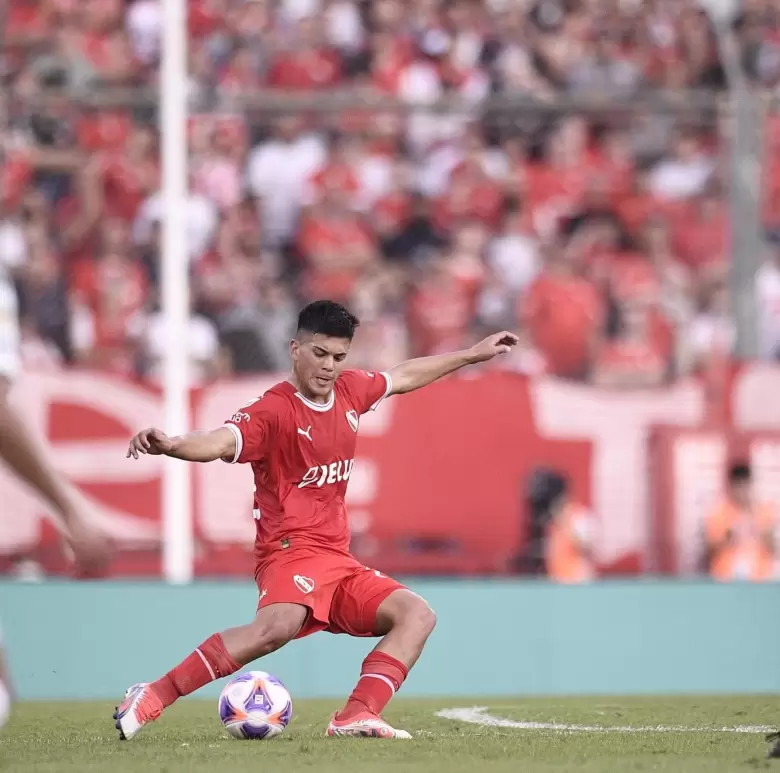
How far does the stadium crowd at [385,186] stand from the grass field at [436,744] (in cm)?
493

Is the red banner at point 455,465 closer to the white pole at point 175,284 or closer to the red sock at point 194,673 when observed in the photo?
the white pole at point 175,284

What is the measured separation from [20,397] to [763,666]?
5.53 m

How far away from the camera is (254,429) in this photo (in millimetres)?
6590

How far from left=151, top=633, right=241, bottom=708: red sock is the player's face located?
44.9 inches

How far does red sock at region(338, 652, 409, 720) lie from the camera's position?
6504 millimetres

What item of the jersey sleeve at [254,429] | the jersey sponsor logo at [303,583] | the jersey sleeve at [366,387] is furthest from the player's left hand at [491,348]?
the jersey sponsor logo at [303,583]

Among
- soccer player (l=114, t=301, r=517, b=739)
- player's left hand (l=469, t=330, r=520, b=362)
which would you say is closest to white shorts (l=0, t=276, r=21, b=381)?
soccer player (l=114, t=301, r=517, b=739)

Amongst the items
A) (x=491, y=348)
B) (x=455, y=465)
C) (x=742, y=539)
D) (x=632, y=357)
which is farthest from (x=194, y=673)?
(x=632, y=357)

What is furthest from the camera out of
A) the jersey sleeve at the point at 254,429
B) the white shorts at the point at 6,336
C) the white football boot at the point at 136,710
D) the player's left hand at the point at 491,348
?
the player's left hand at the point at 491,348

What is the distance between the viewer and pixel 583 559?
11.9 metres

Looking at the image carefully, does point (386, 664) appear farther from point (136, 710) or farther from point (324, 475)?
point (136, 710)

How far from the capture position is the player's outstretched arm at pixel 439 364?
7245mm

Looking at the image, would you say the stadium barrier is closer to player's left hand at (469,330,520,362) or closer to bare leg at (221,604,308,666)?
player's left hand at (469,330,520,362)

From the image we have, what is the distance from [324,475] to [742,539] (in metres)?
5.80
